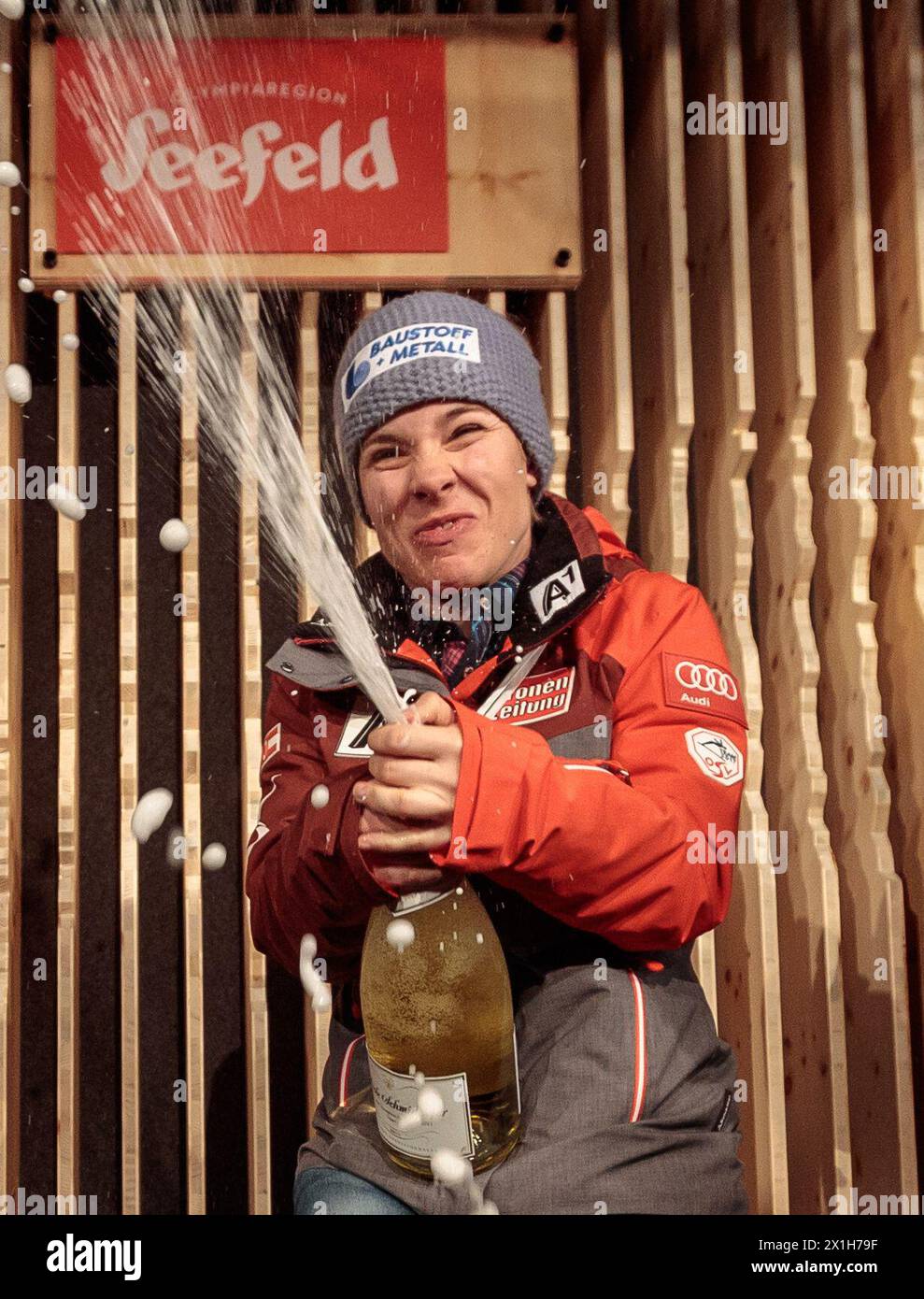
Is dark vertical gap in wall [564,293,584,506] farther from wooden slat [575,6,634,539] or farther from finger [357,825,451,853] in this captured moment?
finger [357,825,451,853]

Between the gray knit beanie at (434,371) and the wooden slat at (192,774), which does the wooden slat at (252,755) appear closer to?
the wooden slat at (192,774)

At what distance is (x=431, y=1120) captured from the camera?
110cm

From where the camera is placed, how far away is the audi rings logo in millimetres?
1258

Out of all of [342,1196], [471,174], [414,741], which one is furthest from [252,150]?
[342,1196]

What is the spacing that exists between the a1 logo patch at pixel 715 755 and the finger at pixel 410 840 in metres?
0.27

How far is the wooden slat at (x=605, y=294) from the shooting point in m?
1.78

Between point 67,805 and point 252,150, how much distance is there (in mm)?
892

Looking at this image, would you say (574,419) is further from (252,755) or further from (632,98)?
(252,755)

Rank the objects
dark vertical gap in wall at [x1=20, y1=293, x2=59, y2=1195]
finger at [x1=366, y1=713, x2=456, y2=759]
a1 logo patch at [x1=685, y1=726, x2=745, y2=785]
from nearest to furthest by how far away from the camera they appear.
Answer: finger at [x1=366, y1=713, x2=456, y2=759] < a1 logo patch at [x1=685, y1=726, x2=745, y2=785] < dark vertical gap in wall at [x1=20, y1=293, x2=59, y2=1195]

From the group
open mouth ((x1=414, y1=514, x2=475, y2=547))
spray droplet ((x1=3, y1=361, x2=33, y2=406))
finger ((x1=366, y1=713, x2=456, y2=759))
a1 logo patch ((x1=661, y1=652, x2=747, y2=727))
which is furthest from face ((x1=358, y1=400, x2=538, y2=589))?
spray droplet ((x1=3, y1=361, x2=33, y2=406))

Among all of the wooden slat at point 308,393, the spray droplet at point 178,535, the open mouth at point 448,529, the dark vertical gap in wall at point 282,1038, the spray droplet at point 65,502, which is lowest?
the dark vertical gap in wall at point 282,1038

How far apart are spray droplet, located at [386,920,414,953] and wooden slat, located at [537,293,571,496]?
78 centimetres

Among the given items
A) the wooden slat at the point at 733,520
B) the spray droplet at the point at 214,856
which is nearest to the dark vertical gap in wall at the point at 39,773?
the spray droplet at the point at 214,856
